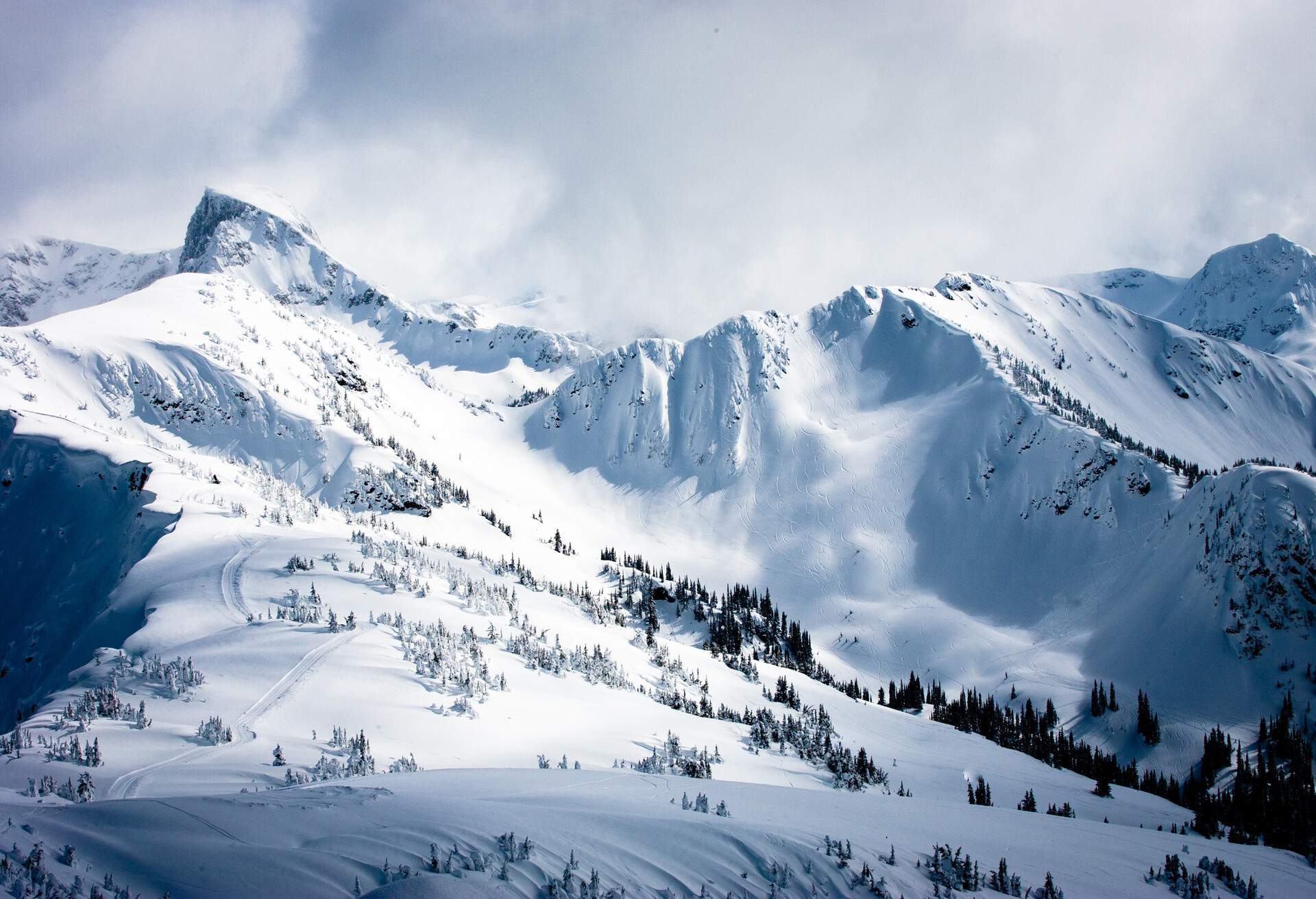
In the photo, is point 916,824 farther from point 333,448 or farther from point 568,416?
point 568,416

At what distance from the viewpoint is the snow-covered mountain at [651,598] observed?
35.4 ft

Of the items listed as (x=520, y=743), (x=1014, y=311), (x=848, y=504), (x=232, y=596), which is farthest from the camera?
(x=1014, y=311)

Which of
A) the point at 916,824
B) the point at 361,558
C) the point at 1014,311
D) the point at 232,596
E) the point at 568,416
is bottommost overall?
the point at 916,824

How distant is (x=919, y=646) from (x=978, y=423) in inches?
2126

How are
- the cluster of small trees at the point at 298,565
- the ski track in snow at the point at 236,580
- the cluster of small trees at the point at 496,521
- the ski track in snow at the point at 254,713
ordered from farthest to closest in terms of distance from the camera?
the cluster of small trees at the point at 496,521 → the cluster of small trees at the point at 298,565 → the ski track in snow at the point at 236,580 → the ski track in snow at the point at 254,713

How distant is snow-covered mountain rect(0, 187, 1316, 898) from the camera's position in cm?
1078

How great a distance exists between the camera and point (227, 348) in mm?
97562

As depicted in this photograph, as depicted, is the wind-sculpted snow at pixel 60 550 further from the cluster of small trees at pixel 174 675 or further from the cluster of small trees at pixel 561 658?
the cluster of small trees at pixel 561 658

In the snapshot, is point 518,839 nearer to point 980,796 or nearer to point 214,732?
point 214,732

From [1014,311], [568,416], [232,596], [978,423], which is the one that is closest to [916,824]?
[232,596]

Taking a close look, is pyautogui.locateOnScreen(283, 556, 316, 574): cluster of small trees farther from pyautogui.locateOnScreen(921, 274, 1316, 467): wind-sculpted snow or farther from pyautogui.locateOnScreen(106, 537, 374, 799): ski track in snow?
pyautogui.locateOnScreen(921, 274, 1316, 467): wind-sculpted snow

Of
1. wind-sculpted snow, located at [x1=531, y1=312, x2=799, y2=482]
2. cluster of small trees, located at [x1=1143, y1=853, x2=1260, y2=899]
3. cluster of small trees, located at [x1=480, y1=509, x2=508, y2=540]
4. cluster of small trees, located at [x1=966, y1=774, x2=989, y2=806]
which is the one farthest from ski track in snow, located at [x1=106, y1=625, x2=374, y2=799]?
wind-sculpted snow, located at [x1=531, y1=312, x2=799, y2=482]

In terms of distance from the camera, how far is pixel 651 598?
8281 cm

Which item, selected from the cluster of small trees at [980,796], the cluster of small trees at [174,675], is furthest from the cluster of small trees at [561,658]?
the cluster of small trees at [980,796]
